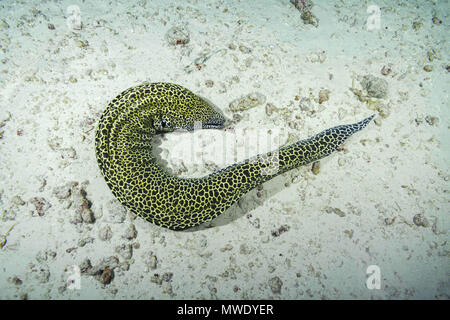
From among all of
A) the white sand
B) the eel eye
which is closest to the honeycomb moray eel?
the eel eye

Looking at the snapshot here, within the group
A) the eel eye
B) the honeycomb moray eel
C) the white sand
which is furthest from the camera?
the eel eye

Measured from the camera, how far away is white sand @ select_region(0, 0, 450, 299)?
3.85 meters

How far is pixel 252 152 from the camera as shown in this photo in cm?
461

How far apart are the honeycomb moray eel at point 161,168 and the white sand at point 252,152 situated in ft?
1.42

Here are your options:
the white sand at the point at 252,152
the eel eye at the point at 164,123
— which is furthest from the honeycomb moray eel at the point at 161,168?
the white sand at the point at 252,152

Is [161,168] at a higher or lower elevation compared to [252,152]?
lower

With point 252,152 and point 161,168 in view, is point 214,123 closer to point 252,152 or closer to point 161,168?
point 252,152

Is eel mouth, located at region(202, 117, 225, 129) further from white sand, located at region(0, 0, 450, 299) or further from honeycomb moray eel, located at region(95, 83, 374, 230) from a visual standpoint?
white sand, located at region(0, 0, 450, 299)

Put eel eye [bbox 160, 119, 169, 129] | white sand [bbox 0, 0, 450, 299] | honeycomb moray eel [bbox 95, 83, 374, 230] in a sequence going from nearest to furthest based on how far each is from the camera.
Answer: honeycomb moray eel [bbox 95, 83, 374, 230] → white sand [bbox 0, 0, 450, 299] → eel eye [bbox 160, 119, 169, 129]

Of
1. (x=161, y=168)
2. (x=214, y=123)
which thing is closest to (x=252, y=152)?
(x=214, y=123)

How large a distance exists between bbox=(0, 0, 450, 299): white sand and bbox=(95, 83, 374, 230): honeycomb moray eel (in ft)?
1.42

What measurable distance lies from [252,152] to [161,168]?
1676mm

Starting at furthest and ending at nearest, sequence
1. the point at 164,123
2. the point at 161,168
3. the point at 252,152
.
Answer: the point at 252,152 < the point at 164,123 < the point at 161,168

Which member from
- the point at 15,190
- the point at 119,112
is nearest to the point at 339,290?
the point at 119,112
